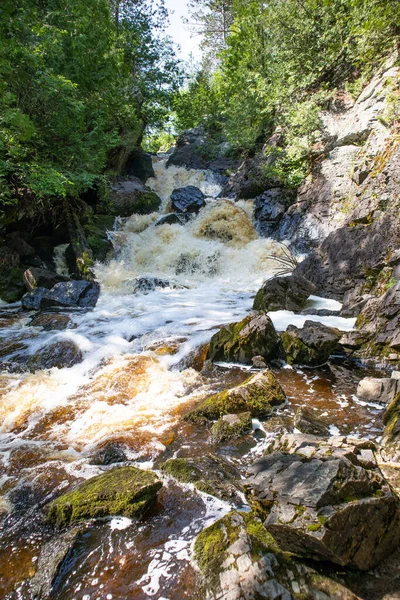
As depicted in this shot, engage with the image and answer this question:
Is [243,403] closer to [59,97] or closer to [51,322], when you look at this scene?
[51,322]

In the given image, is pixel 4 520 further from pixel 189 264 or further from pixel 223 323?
pixel 189 264

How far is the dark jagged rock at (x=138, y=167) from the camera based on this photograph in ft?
72.0

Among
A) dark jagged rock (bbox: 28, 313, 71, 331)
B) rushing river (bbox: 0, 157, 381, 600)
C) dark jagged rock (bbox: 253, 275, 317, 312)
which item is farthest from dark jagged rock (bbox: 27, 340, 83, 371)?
dark jagged rock (bbox: 253, 275, 317, 312)

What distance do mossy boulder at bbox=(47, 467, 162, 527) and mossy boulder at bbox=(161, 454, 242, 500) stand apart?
0.37 m

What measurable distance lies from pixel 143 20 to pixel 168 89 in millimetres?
4554

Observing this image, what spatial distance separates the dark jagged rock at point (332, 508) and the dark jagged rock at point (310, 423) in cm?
125

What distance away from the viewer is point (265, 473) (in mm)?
2670

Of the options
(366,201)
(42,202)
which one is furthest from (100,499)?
(42,202)

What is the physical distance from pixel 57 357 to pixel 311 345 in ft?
16.4

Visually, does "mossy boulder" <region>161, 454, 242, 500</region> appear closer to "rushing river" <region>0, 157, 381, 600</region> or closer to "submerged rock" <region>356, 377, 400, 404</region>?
"rushing river" <region>0, 157, 381, 600</region>

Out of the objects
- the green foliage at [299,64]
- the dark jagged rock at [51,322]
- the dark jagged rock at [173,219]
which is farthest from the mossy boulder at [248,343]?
the dark jagged rock at [173,219]

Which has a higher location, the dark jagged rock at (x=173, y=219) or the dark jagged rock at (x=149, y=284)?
the dark jagged rock at (x=173, y=219)

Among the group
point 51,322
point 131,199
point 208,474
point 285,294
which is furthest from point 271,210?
point 208,474

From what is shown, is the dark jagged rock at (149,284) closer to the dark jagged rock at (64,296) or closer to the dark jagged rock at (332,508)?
the dark jagged rock at (64,296)
